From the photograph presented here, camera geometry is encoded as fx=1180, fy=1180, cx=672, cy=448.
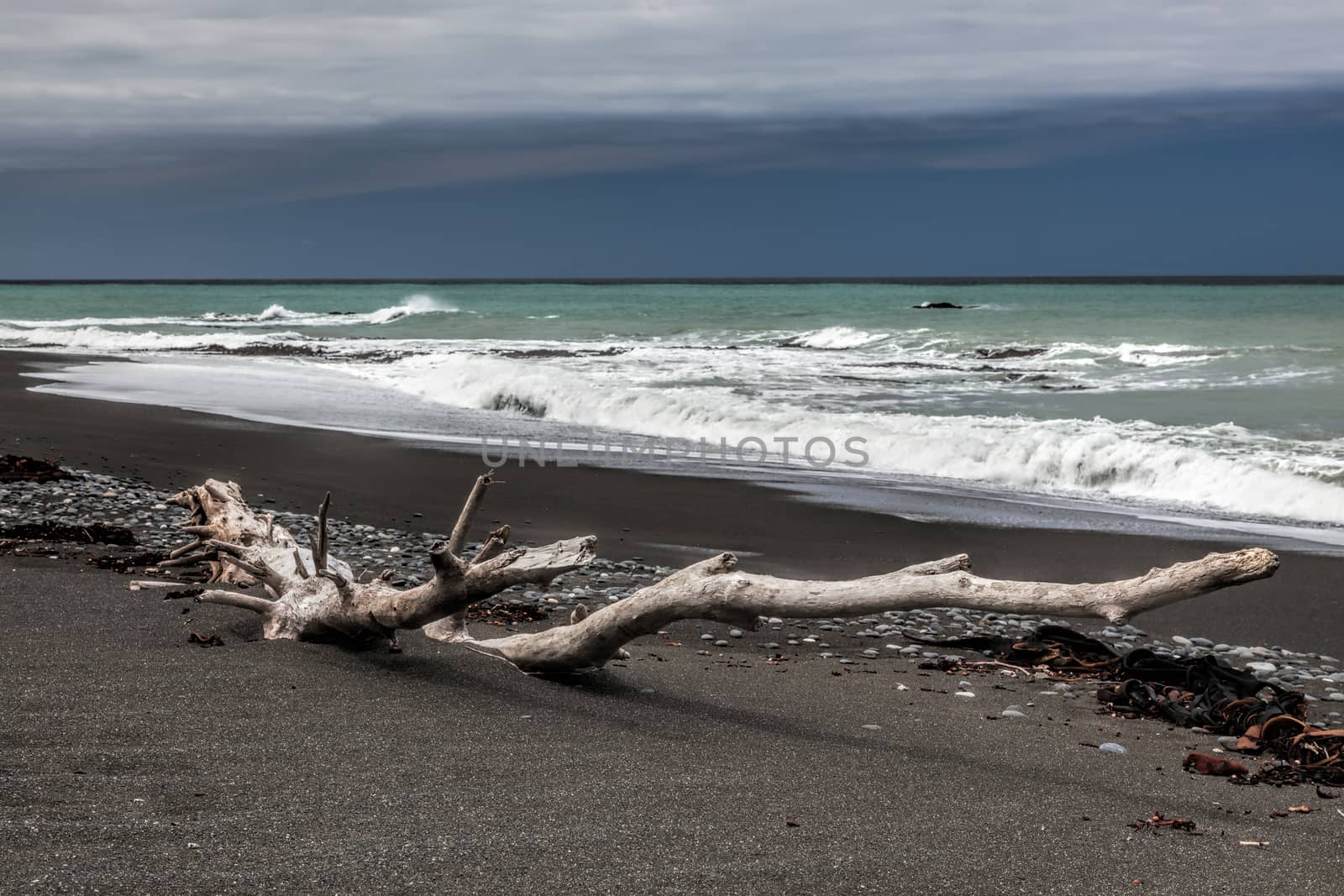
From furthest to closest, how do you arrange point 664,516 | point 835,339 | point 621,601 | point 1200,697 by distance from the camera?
1. point 835,339
2. point 664,516
3. point 1200,697
4. point 621,601

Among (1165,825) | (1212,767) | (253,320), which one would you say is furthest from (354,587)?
(253,320)

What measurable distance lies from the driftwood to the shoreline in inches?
129

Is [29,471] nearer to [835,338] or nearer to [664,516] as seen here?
[664,516]

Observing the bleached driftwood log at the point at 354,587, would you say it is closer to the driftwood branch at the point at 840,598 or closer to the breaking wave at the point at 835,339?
the driftwood branch at the point at 840,598

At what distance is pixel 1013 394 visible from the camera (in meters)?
21.6

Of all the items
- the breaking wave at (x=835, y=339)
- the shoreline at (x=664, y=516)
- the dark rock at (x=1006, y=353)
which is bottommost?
the shoreline at (x=664, y=516)

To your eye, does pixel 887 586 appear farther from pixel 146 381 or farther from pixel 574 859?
pixel 146 381

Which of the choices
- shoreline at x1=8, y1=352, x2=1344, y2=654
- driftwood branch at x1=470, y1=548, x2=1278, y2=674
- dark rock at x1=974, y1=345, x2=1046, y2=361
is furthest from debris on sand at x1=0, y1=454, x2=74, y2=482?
dark rock at x1=974, y1=345, x2=1046, y2=361

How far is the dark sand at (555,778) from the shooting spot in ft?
10.7

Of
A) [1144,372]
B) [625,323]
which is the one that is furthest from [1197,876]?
[625,323]

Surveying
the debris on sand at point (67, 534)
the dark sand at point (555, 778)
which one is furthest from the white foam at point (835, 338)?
the dark sand at point (555, 778)

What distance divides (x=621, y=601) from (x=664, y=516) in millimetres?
5491

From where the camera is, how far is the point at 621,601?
16.9ft

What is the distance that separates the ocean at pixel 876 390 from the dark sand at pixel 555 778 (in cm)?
655
